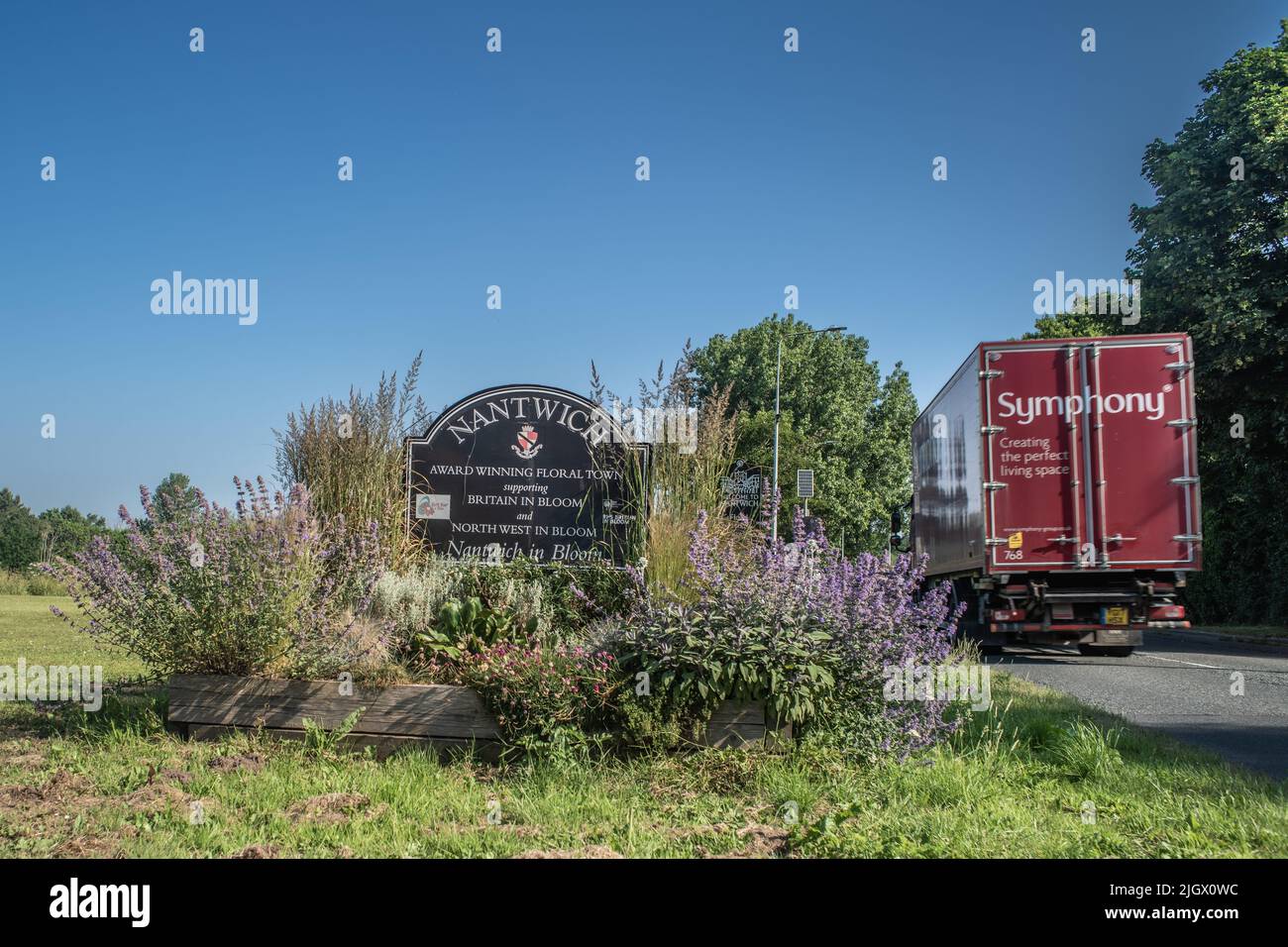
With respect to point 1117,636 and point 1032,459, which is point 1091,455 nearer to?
point 1032,459

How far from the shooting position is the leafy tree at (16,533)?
5422 centimetres

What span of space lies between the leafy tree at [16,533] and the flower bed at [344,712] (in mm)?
45827

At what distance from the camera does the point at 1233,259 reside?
1909 cm

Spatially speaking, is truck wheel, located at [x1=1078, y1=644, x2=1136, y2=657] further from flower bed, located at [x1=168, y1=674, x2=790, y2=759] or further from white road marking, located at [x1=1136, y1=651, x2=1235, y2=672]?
flower bed, located at [x1=168, y1=674, x2=790, y2=759]

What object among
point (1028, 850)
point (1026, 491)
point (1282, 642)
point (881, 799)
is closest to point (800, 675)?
point (881, 799)

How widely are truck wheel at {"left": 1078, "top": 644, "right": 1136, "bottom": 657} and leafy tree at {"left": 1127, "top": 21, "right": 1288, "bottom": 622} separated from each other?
7.71 meters

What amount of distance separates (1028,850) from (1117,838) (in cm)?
49

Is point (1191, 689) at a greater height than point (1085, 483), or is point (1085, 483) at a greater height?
point (1085, 483)

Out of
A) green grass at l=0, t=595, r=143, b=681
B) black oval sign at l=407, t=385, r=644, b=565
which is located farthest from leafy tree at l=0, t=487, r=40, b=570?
black oval sign at l=407, t=385, r=644, b=565

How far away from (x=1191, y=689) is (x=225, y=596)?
9.86 metres

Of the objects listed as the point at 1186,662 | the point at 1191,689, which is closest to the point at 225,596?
the point at 1191,689

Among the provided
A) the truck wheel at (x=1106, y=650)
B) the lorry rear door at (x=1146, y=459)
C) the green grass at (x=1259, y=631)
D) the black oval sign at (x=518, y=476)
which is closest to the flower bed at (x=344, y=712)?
the black oval sign at (x=518, y=476)
